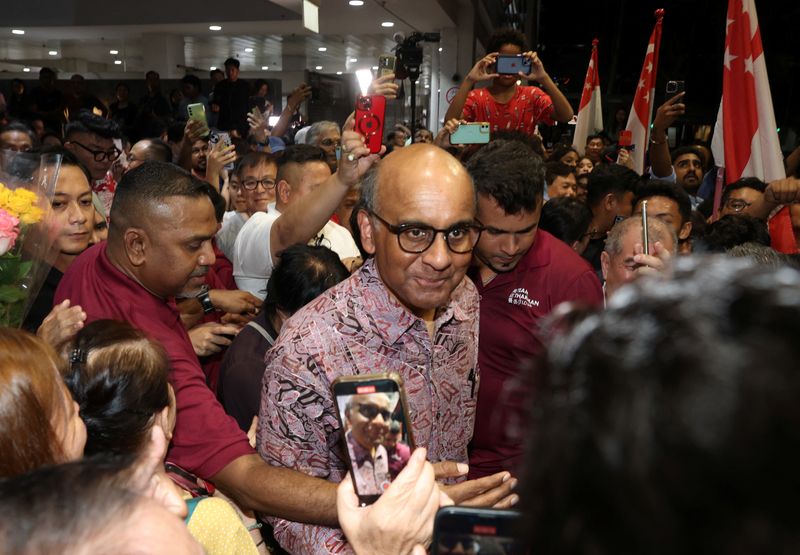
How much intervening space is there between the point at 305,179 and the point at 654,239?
75.2 inches

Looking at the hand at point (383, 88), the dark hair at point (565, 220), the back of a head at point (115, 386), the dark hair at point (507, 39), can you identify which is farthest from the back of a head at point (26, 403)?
the dark hair at point (507, 39)

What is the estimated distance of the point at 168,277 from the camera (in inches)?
93.3

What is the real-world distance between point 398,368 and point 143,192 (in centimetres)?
116

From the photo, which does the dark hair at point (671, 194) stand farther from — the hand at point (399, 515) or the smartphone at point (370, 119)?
the hand at point (399, 515)

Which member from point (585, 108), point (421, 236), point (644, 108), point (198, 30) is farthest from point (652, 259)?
point (198, 30)

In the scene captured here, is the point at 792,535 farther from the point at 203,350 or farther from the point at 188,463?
the point at 203,350

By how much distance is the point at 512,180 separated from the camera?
2.64 m

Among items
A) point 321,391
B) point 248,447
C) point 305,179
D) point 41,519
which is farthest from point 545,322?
point 305,179

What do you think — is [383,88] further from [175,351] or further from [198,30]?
[198,30]

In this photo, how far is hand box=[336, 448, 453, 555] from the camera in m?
1.20

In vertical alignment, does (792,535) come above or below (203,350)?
above

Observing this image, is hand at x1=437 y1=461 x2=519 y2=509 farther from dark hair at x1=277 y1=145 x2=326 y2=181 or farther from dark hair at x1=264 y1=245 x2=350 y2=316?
dark hair at x1=277 y1=145 x2=326 y2=181

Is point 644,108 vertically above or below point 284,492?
above

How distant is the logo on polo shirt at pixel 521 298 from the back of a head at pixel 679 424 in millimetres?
2137
